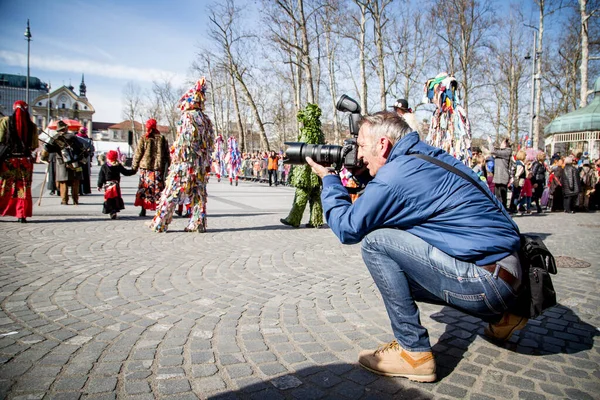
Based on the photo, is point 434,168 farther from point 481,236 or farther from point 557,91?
point 557,91

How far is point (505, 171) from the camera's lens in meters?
10.2

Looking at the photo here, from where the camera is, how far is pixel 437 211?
212 centimetres

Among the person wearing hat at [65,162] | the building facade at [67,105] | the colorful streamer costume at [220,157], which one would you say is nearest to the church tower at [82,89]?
the building facade at [67,105]

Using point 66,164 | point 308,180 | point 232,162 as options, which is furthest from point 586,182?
point 232,162

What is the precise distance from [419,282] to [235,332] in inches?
56.8

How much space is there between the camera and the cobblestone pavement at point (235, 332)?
218 centimetres

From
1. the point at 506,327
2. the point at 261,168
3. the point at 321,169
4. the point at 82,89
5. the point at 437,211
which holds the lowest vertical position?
the point at 506,327

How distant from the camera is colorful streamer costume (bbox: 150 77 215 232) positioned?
666 centimetres

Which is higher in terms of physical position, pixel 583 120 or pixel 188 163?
pixel 583 120

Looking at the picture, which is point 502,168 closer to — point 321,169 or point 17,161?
point 321,169

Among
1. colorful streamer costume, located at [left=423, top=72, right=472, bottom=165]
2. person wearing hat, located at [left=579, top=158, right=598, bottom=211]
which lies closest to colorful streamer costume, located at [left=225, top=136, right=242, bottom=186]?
person wearing hat, located at [left=579, top=158, right=598, bottom=211]

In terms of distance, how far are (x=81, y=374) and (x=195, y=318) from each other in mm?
984

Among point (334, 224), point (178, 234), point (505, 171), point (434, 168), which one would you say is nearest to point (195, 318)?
point (334, 224)

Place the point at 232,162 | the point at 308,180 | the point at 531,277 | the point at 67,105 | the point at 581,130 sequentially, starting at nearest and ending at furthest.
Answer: the point at 531,277 < the point at 308,180 < the point at 581,130 < the point at 232,162 < the point at 67,105
